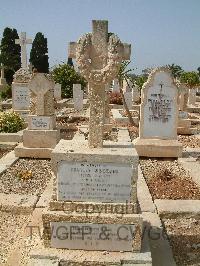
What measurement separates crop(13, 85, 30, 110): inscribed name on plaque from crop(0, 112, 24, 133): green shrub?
346 cm

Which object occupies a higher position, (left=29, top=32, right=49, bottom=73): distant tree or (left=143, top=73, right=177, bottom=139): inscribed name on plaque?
(left=29, top=32, right=49, bottom=73): distant tree

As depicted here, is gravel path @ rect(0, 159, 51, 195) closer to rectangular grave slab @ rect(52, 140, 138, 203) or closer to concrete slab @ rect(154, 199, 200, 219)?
concrete slab @ rect(154, 199, 200, 219)

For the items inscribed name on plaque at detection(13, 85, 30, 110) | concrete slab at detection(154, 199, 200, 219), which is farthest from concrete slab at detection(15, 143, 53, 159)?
inscribed name on plaque at detection(13, 85, 30, 110)

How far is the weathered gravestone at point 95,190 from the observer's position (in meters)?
3.77

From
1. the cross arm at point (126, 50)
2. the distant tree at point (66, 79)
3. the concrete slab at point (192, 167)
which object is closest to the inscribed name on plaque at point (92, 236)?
the cross arm at point (126, 50)

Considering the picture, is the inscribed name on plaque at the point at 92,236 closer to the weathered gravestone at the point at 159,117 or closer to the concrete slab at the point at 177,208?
the concrete slab at the point at 177,208

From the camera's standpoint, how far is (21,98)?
48.2 feet

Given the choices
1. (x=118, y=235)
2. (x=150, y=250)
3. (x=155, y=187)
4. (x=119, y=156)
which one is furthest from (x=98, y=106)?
(x=155, y=187)

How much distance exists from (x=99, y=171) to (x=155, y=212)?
5.46 ft

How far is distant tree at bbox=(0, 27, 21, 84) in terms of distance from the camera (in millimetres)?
44888

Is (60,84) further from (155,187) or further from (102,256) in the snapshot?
(102,256)

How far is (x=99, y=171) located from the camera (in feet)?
12.6

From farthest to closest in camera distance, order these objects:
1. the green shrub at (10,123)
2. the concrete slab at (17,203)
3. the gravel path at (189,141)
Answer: the green shrub at (10,123)
the gravel path at (189,141)
the concrete slab at (17,203)

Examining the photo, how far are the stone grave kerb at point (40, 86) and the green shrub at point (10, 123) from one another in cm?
249
